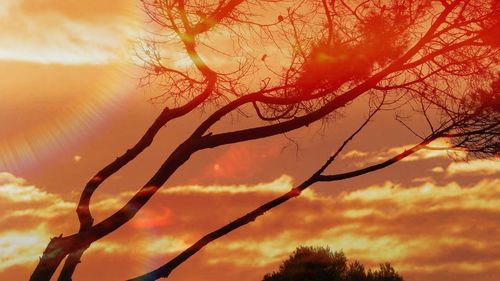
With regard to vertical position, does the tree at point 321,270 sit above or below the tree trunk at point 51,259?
above

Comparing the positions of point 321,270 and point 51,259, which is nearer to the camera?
point 51,259

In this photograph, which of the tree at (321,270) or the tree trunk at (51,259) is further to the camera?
the tree at (321,270)

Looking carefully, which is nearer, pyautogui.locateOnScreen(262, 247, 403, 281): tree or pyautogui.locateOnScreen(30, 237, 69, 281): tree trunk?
pyautogui.locateOnScreen(30, 237, 69, 281): tree trunk

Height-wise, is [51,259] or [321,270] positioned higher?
[321,270]

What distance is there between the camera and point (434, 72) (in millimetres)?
11484

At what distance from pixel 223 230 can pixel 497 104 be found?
4995 millimetres

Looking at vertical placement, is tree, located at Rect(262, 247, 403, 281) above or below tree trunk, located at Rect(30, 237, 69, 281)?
above

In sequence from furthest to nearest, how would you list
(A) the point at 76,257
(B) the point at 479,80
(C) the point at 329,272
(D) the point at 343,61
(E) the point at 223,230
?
(C) the point at 329,272
(B) the point at 479,80
(D) the point at 343,61
(A) the point at 76,257
(E) the point at 223,230

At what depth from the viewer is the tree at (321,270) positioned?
65.0 feet

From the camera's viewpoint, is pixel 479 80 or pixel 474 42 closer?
pixel 474 42

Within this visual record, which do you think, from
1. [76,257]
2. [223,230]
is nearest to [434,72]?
[223,230]

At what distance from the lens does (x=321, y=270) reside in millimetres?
19844

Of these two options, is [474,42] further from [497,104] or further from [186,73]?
[186,73]

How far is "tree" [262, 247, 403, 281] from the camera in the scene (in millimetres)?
19812
